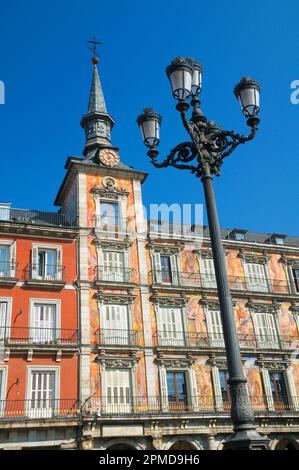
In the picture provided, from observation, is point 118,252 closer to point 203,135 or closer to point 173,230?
point 173,230

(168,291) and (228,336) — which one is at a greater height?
(168,291)

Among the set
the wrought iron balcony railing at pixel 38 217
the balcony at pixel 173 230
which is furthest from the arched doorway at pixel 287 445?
the wrought iron balcony railing at pixel 38 217

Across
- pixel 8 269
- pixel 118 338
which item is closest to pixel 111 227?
pixel 8 269

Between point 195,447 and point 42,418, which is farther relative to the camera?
point 195,447

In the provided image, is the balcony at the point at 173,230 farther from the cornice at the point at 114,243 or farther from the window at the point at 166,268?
the cornice at the point at 114,243

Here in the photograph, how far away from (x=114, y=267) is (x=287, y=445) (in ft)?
46.5

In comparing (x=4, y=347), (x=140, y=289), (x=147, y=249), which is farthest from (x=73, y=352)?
(x=147, y=249)

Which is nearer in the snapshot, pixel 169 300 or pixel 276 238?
pixel 169 300

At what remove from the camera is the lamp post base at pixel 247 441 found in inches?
269

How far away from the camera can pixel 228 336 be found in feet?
26.3

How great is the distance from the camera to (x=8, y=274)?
26.3 m
